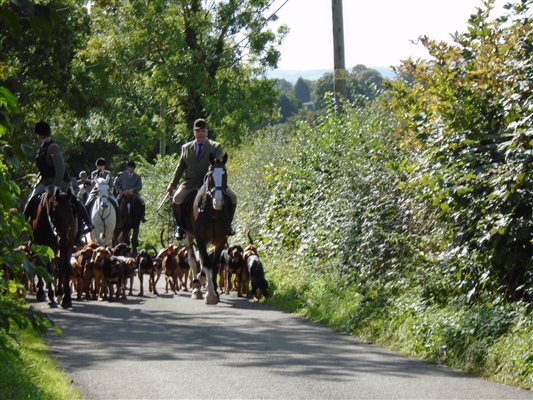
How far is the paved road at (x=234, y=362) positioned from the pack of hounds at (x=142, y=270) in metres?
2.27

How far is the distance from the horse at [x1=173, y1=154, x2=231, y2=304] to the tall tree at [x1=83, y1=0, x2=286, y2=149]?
2010cm

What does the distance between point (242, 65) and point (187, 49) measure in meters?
3.77

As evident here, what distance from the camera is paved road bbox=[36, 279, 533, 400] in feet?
32.7

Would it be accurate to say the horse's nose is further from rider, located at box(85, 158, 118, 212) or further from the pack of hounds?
rider, located at box(85, 158, 118, 212)

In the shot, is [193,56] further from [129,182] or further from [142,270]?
[142,270]

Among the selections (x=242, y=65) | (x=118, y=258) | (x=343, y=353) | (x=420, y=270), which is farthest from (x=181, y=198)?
(x=242, y=65)

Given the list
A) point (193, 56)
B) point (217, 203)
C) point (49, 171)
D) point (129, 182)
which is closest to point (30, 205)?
point (49, 171)

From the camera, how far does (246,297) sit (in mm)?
19922

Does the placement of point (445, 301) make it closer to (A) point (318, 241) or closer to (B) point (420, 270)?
(B) point (420, 270)

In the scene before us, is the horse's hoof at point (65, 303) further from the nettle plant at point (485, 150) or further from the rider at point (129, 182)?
the rider at point (129, 182)

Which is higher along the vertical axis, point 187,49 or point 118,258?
point 187,49

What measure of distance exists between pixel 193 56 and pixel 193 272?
2239 centimetres

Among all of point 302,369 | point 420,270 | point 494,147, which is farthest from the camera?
point 420,270

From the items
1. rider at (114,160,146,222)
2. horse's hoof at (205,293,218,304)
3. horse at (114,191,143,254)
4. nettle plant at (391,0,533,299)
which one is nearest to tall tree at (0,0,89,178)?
rider at (114,160,146,222)
